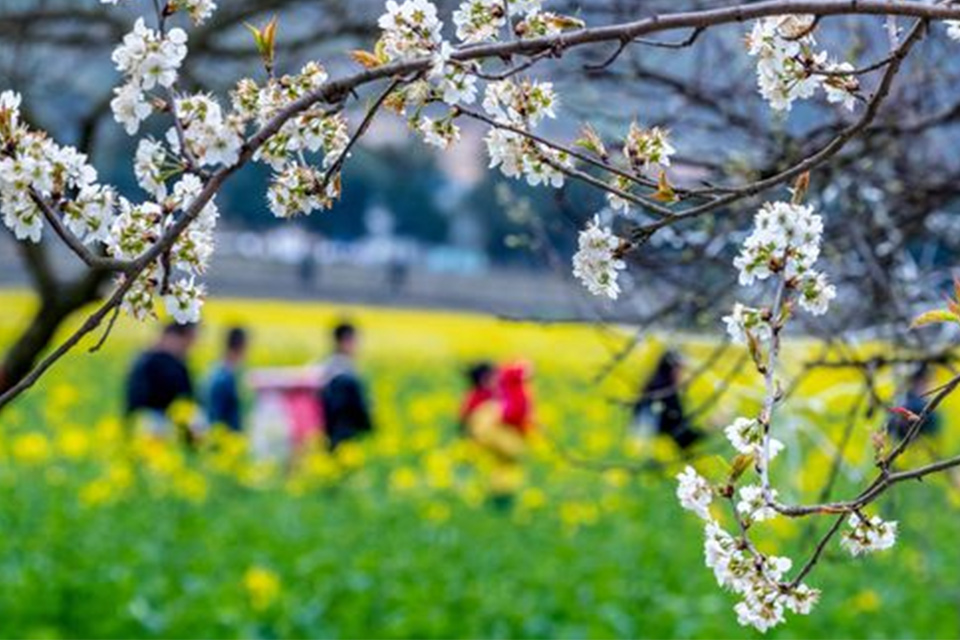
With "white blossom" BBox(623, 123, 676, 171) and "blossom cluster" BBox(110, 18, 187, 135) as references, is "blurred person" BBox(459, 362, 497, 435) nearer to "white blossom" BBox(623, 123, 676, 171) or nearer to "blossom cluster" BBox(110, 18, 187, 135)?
"white blossom" BBox(623, 123, 676, 171)

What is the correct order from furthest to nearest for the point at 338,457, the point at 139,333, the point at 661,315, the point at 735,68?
1. the point at 139,333
2. the point at 338,457
3. the point at 735,68
4. the point at 661,315

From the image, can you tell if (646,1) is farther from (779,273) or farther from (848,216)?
(779,273)

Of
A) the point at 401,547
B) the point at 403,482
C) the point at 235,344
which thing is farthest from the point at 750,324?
the point at 235,344

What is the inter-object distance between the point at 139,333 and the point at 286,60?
78.9ft

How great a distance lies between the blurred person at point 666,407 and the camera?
4.32 metres

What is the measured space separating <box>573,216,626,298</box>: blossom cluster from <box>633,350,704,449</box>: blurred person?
74.9 inches

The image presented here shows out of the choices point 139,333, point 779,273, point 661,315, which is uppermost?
point 139,333

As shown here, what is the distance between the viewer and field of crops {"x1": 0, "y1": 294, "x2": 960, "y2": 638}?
849 cm

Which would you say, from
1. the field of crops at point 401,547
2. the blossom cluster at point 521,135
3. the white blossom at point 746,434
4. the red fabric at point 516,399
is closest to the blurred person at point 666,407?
the field of crops at point 401,547

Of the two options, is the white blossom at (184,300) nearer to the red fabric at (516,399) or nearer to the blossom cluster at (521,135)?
the blossom cluster at (521,135)

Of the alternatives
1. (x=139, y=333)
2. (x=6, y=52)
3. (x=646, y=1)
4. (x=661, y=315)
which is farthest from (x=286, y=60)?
(x=139, y=333)

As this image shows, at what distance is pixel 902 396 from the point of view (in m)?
4.79

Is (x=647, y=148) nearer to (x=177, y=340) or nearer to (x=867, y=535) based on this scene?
(x=867, y=535)

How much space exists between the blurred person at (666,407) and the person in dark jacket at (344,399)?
6.62 ft
